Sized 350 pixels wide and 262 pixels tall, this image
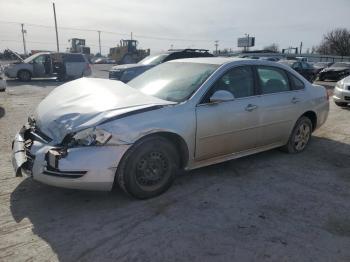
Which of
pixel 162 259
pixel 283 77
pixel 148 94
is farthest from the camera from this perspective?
pixel 283 77

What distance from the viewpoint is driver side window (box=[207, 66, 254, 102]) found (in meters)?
4.54

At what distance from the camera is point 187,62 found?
201 inches

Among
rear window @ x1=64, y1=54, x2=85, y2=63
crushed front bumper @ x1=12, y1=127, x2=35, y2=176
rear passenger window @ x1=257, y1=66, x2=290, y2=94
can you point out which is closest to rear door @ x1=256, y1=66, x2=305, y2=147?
rear passenger window @ x1=257, y1=66, x2=290, y2=94

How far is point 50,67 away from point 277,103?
17241 millimetres

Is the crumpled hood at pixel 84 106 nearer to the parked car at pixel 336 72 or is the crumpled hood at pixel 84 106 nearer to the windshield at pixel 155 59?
the windshield at pixel 155 59

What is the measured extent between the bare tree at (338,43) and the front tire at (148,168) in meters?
78.6

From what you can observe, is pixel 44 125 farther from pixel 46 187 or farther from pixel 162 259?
pixel 162 259

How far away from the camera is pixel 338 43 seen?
242ft

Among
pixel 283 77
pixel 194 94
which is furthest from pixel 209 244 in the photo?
pixel 283 77

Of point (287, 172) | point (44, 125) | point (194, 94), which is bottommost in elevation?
point (287, 172)

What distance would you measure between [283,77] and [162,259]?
146 inches

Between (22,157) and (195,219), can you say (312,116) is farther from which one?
(22,157)

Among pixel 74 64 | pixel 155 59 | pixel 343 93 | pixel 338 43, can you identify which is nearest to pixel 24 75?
pixel 74 64

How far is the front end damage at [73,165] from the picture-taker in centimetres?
345
